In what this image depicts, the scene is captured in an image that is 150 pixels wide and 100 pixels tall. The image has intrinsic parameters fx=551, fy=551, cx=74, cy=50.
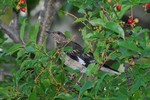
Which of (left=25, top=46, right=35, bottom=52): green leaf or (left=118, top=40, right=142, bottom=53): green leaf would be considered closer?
(left=118, top=40, right=142, bottom=53): green leaf

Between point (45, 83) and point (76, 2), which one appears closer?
point (45, 83)

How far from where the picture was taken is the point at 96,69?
16.1 ft

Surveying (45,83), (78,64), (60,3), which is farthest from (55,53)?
(60,3)

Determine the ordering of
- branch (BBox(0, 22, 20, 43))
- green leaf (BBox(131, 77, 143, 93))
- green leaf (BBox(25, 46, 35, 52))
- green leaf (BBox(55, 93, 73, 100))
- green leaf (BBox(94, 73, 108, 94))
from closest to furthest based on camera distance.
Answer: green leaf (BBox(131, 77, 143, 93)), green leaf (BBox(94, 73, 108, 94)), green leaf (BBox(55, 93, 73, 100)), green leaf (BBox(25, 46, 35, 52)), branch (BBox(0, 22, 20, 43))

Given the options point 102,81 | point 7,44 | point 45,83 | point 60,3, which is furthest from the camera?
point 60,3

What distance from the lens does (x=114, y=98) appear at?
15.2 feet

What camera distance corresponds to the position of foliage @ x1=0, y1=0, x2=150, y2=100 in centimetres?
462

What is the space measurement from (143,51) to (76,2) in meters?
1.26

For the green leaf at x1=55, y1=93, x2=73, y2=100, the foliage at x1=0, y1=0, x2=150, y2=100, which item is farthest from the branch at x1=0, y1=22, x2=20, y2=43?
the green leaf at x1=55, y1=93, x2=73, y2=100

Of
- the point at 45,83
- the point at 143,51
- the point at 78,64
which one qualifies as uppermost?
the point at 143,51

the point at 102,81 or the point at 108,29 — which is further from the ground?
the point at 108,29

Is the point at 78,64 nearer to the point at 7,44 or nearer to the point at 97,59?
the point at 7,44

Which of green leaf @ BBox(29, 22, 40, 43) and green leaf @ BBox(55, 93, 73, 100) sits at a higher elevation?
green leaf @ BBox(29, 22, 40, 43)

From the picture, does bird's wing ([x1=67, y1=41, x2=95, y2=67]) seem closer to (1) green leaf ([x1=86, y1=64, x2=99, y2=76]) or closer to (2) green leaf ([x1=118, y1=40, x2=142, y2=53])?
(1) green leaf ([x1=86, y1=64, x2=99, y2=76])
